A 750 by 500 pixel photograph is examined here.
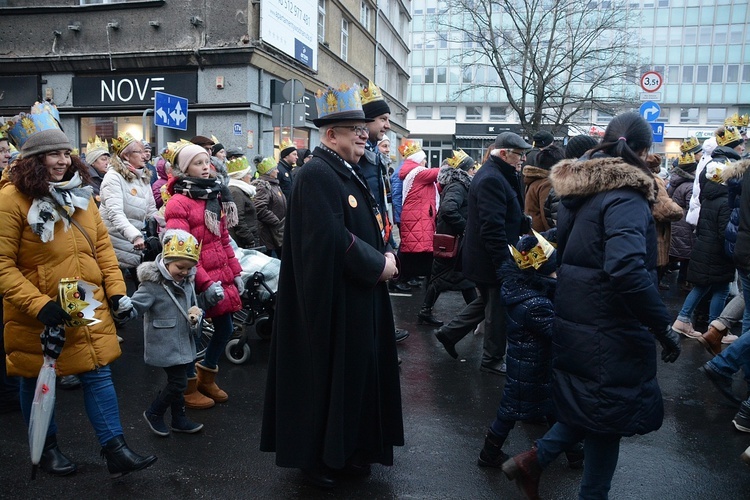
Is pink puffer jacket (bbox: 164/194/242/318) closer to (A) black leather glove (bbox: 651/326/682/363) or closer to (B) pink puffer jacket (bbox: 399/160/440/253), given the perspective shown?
(A) black leather glove (bbox: 651/326/682/363)

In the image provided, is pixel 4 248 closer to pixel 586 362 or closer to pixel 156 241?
pixel 156 241

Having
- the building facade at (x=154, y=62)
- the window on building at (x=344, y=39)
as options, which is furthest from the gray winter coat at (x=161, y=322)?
the window on building at (x=344, y=39)

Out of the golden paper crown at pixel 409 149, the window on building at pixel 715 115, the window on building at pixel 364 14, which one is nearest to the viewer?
the golden paper crown at pixel 409 149

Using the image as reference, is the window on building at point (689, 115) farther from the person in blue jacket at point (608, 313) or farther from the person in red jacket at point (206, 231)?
the person in blue jacket at point (608, 313)

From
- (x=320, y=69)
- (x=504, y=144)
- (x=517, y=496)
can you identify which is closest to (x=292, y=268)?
(x=517, y=496)

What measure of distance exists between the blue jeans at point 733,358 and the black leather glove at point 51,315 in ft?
15.6

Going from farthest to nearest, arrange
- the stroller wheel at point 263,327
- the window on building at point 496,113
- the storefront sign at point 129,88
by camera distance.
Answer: the window on building at point 496,113 → the storefront sign at point 129,88 → the stroller wheel at point 263,327

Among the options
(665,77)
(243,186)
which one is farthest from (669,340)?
(665,77)

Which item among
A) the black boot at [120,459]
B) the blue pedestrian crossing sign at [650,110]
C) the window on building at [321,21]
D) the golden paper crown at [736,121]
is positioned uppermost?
the window on building at [321,21]

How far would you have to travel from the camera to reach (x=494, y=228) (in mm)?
5570

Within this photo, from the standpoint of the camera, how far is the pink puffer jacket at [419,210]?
26.8 feet

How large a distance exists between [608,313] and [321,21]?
2018 cm

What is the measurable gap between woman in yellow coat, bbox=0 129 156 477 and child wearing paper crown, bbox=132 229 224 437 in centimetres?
42

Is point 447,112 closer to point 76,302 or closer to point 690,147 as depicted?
point 690,147
